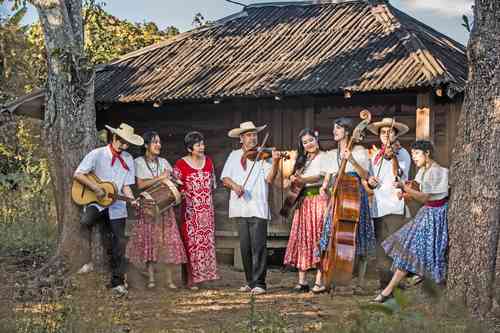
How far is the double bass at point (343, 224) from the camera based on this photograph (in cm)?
902

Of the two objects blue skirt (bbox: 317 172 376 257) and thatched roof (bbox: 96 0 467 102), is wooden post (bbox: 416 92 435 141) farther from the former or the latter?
blue skirt (bbox: 317 172 376 257)

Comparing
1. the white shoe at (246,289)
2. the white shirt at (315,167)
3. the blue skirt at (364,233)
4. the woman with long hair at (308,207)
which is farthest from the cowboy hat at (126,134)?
the blue skirt at (364,233)

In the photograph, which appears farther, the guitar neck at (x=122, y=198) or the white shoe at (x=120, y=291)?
the guitar neck at (x=122, y=198)

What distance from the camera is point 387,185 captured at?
9.70 metres

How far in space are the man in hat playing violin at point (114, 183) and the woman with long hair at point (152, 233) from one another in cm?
31

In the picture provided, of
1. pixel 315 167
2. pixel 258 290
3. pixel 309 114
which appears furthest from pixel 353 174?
pixel 309 114

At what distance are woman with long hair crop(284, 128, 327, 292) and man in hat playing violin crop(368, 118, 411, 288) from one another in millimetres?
622

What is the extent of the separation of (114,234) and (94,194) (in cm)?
48

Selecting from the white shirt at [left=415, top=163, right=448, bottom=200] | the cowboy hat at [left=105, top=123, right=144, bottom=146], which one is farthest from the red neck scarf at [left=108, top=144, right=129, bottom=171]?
the white shirt at [left=415, top=163, right=448, bottom=200]

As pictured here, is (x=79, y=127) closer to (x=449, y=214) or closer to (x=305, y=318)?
(x=305, y=318)

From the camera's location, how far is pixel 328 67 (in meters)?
12.9

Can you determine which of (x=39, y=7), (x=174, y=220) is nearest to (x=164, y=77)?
(x=39, y=7)

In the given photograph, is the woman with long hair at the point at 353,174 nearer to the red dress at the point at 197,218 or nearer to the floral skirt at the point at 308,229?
the floral skirt at the point at 308,229

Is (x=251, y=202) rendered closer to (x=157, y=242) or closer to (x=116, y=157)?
(x=157, y=242)
